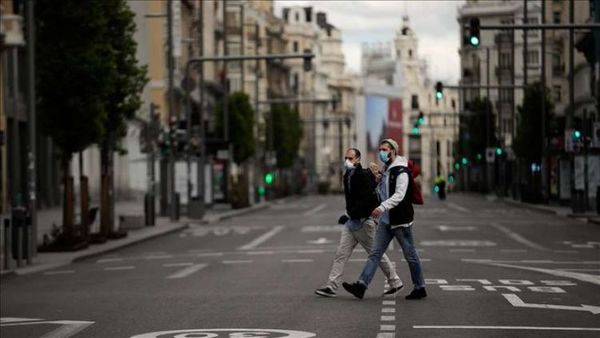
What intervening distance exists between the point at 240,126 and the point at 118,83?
5736 cm

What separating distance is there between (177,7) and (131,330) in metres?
69.3

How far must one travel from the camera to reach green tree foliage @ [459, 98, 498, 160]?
5384 inches

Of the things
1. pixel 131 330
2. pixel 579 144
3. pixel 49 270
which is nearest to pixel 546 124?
pixel 579 144

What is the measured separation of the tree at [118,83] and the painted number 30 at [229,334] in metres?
24.6

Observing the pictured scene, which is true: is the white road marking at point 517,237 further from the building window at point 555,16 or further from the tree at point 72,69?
the building window at point 555,16

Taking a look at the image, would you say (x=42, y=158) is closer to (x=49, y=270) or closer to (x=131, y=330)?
(x=49, y=270)

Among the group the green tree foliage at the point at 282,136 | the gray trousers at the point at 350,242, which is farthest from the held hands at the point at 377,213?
the green tree foliage at the point at 282,136

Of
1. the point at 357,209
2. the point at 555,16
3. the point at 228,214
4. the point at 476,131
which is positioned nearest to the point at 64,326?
the point at 357,209

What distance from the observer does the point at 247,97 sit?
102 m

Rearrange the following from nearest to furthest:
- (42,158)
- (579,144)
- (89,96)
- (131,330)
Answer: (131,330)
(89,96)
(579,144)
(42,158)

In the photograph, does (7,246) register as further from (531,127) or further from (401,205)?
(531,127)

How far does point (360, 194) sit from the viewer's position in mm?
21359

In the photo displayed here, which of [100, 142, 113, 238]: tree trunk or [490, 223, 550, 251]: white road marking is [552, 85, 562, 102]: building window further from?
[100, 142, 113, 238]: tree trunk

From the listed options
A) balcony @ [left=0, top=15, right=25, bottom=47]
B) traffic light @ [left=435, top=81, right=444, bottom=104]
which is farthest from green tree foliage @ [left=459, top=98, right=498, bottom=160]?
balcony @ [left=0, top=15, right=25, bottom=47]
